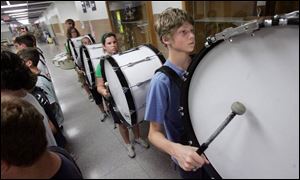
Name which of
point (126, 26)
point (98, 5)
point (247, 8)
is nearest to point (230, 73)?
point (247, 8)

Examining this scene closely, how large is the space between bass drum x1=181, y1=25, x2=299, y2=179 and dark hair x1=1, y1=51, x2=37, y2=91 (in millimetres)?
772

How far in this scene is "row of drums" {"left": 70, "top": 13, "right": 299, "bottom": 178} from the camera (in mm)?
386

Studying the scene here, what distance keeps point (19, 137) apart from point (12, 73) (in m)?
0.72

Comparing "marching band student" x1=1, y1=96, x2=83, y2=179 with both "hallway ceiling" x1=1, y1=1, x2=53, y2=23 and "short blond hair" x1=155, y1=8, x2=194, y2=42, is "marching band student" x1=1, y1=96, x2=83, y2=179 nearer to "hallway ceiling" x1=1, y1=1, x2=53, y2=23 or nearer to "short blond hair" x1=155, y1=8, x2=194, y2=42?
"short blond hair" x1=155, y1=8, x2=194, y2=42

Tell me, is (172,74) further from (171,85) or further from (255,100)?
(255,100)

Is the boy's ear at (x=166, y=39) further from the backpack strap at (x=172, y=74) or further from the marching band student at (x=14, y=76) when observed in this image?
the marching band student at (x=14, y=76)

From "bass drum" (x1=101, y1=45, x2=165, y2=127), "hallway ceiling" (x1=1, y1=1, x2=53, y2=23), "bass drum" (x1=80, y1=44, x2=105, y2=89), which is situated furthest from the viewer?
"hallway ceiling" (x1=1, y1=1, x2=53, y2=23)

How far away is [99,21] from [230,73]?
15.7 ft

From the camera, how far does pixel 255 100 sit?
446mm

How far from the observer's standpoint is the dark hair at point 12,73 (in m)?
0.84

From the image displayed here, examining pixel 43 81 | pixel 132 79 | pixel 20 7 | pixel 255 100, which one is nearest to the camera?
pixel 255 100

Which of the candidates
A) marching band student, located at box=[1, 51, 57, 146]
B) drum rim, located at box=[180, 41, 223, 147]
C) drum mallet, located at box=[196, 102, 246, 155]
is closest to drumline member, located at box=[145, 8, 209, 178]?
drum rim, located at box=[180, 41, 223, 147]

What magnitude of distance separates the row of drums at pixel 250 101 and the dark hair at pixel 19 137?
1.25ft

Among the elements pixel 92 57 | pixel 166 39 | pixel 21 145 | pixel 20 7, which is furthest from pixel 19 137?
pixel 20 7
